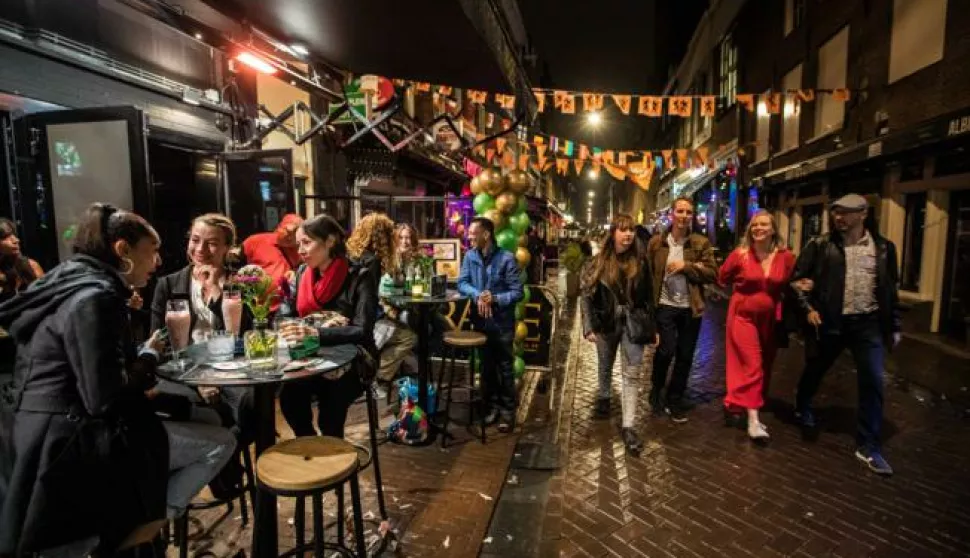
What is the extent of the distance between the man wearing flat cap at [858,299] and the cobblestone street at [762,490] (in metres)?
0.40

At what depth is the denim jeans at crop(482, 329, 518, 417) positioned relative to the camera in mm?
4988

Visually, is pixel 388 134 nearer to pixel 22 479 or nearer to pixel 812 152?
pixel 22 479

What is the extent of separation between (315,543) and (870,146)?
11491 mm

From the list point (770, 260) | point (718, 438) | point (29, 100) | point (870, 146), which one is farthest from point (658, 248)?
point (870, 146)

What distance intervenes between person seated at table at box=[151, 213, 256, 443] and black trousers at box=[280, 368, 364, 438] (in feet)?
0.87

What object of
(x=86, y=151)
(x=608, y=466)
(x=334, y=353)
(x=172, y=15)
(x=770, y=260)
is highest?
(x=172, y=15)

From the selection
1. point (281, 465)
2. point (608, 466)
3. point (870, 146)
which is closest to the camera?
point (281, 465)

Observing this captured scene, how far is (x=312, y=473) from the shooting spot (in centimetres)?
221

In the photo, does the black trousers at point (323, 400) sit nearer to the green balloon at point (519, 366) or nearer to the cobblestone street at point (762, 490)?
the cobblestone street at point (762, 490)

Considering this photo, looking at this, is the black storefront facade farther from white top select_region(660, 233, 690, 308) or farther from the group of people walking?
white top select_region(660, 233, 690, 308)

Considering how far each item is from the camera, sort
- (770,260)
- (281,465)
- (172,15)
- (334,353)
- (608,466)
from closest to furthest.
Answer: (281,465)
(334,353)
(172,15)
(608,466)
(770,260)

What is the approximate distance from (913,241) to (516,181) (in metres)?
Result: 8.20

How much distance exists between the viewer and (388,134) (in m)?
9.98

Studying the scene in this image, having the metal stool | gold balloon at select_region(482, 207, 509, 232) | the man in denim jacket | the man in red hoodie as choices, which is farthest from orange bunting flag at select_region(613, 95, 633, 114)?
the metal stool
